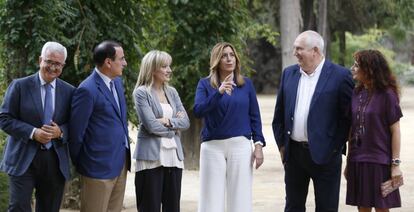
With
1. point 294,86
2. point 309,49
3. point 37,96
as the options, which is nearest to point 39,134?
point 37,96

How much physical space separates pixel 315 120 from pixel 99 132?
171 cm

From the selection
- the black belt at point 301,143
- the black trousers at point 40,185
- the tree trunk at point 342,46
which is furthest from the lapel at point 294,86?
the tree trunk at point 342,46

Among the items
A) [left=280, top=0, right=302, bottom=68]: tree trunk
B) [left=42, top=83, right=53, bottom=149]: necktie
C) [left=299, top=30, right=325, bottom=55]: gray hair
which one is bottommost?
[left=42, top=83, right=53, bottom=149]: necktie

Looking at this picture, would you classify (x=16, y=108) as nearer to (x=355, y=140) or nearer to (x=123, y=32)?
(x=355, y=140)

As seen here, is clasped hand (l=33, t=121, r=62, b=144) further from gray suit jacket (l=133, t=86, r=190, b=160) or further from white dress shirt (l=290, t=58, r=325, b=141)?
white dress shirt (l=290, t=58, r=325, b=141)

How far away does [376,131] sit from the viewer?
641 centimetres

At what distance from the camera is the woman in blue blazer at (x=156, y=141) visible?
7023 mm

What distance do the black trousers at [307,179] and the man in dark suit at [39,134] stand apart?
186cm

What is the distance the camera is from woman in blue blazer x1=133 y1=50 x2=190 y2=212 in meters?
7.02

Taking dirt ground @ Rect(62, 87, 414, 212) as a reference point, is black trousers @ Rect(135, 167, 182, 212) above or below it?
above

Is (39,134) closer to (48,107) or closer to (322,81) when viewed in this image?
(48,107)

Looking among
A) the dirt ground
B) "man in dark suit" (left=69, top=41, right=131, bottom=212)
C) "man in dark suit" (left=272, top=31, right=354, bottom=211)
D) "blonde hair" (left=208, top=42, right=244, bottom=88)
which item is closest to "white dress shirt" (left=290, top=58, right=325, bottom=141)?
"man in dark suit" (left=272, top=31, right=354, bottom=211)

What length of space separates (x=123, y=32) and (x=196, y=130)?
4868 millimetres

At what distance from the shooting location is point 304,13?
24000mm
